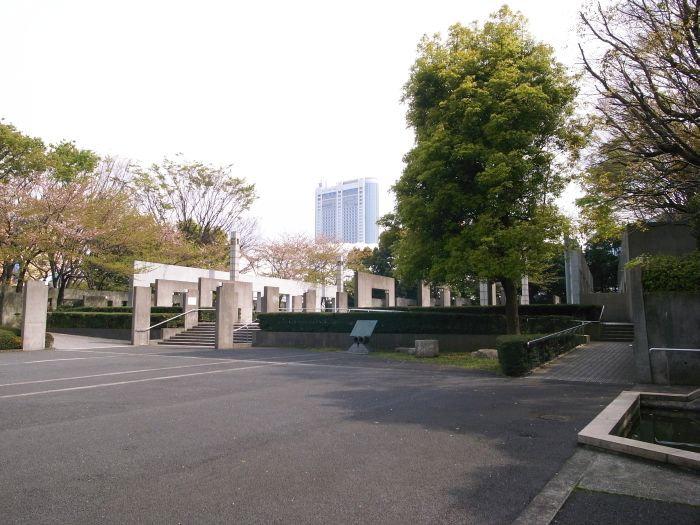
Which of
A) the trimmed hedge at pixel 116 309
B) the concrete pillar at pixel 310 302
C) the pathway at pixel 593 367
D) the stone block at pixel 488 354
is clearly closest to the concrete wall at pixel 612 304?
the pathway at pixel 593 367

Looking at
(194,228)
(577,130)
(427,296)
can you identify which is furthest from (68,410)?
(194,228)

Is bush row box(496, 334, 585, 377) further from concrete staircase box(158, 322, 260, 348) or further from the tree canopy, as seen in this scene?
concrete staircase box(158, 322, 260, 348)

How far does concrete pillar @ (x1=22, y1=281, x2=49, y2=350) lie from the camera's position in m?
18.1

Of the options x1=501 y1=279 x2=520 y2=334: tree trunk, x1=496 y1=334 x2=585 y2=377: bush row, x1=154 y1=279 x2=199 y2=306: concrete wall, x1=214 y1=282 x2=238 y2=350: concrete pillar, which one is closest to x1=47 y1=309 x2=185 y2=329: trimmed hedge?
x1=154 y1=279 x2=199 y2=306: concrete wall

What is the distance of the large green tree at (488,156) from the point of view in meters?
15.2

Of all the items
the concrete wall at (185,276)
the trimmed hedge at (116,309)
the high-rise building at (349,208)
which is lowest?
the trimmed hedge at (116,309)

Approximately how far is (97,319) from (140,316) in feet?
15.6

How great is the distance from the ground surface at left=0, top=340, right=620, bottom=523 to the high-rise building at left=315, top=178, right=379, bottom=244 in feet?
386

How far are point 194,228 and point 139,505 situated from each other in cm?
3737

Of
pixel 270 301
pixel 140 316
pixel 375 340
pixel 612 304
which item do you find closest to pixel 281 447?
pixel 375 340

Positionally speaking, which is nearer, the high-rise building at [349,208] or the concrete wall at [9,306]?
the concrete wall at [9,306]

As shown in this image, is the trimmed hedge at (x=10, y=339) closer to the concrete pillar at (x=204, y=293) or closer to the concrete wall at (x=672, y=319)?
the concrete pillar at (x=204, y=293)

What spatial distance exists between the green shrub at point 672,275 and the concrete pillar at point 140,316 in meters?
19.5

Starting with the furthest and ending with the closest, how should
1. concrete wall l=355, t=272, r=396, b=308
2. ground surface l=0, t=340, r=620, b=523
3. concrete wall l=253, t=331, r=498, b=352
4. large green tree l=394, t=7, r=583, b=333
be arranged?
concrete wall l=355, t=272, r=396, b=308 < concrete wall l=253, t=331, r=498, b=352 < large green tree l=394, t=7, r=583, b=333 < ground surface l=0, t=340, r=620, b=523
